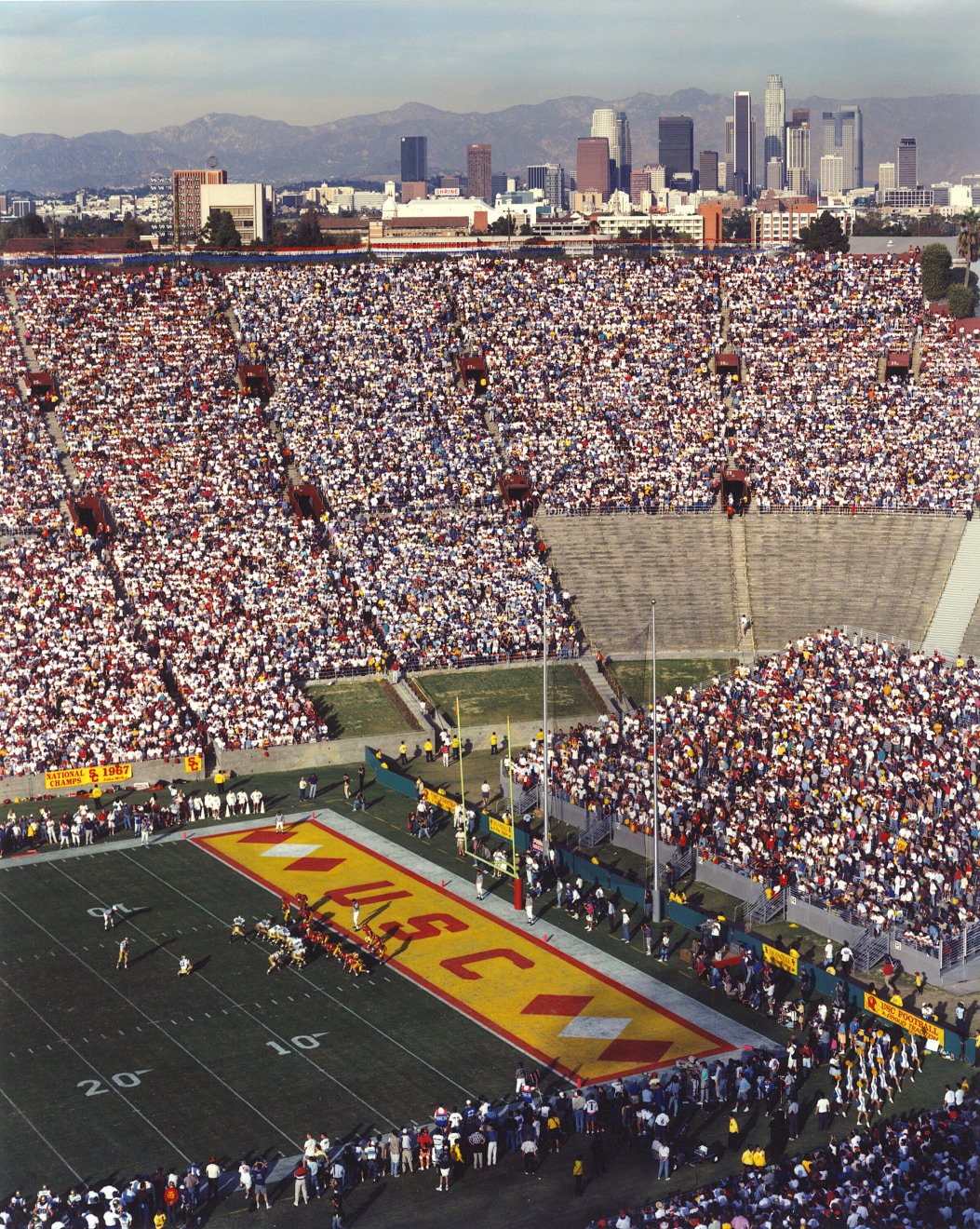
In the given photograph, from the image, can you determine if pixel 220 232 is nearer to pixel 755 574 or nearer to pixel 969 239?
pixel 969 239

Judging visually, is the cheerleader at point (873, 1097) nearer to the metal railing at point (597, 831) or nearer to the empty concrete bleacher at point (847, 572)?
the metal railing at point (597, 831)

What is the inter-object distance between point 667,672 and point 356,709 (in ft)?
41.5

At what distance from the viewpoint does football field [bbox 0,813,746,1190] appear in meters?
28.9

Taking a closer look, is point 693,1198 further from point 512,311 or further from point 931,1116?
point 512,311

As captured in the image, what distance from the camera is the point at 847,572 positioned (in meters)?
63.4

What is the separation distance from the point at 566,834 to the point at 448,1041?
1368cm

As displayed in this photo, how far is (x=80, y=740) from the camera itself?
1987 inches

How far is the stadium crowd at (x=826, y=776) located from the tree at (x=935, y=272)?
53250 millimetres

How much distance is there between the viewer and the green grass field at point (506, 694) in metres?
55.8

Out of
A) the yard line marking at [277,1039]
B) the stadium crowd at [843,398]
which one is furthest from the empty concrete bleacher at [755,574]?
the yard line marking at [277,1039]

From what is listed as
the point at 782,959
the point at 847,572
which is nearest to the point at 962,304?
the point at 847,572

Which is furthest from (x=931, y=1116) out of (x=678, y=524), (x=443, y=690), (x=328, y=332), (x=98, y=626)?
(x=328, y=332)

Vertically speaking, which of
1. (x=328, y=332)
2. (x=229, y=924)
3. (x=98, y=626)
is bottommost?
(x=229, y=924)

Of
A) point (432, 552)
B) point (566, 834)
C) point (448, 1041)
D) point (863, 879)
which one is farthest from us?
point (432, 552)
